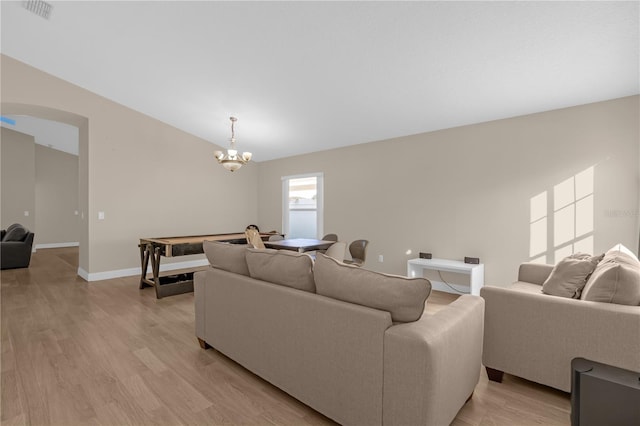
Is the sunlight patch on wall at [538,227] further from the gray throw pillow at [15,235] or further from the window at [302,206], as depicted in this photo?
the gray throw pillow at [15,235]

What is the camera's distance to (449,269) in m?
4.25

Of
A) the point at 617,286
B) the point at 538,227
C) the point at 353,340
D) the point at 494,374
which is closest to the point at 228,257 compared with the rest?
the point at 353,340

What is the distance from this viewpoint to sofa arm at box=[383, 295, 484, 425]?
134cm

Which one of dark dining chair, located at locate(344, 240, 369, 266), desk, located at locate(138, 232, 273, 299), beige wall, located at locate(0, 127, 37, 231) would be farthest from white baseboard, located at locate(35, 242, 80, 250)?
dark dining chair, located at locate(344, 240, 369, 266)

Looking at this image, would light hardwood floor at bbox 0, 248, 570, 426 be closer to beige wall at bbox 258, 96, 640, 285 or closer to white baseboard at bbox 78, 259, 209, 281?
white baseboard at bbox 78, 259, 209, 281

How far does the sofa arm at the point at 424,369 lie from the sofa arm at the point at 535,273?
2.07 m

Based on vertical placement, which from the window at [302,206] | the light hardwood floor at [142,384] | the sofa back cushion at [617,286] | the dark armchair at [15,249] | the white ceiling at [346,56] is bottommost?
the light hardwood floor at [142,384]

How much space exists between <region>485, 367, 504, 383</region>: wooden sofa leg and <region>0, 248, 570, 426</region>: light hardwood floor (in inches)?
1.8

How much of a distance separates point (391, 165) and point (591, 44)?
9.79 ft

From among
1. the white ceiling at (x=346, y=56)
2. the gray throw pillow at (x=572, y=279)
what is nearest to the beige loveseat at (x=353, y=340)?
the gray throw pillow at (x=572, y=279)

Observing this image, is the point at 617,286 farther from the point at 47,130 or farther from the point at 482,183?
the point at 47,130

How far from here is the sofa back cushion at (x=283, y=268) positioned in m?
1.91

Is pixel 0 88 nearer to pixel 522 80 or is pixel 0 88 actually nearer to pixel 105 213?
pixel 105 213

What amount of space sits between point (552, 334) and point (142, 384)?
109 inches
